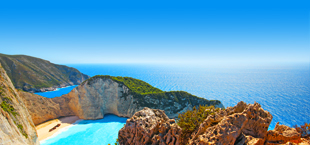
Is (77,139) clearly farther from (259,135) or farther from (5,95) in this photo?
(259,135)

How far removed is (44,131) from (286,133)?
5057 cm

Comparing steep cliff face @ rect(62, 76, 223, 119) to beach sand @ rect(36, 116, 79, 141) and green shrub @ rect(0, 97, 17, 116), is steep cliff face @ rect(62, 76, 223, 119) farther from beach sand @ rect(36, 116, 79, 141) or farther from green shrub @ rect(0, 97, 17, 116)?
green shrub @ rect(0, 97, 17, 116)

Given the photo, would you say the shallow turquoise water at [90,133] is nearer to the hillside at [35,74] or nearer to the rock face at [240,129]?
the rock face at [240,129]

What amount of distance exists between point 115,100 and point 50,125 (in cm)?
2002

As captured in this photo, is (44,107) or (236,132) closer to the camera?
(236,132)

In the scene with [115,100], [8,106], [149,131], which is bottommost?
[115,100]

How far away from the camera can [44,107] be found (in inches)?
1634

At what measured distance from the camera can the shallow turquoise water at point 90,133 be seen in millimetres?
32906

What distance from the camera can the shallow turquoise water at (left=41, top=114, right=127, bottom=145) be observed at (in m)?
32.9

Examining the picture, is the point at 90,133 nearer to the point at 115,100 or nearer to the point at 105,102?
the point at 105,102

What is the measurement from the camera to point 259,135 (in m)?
8.41

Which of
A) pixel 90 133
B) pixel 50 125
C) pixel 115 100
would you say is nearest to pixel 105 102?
pixel 115 100

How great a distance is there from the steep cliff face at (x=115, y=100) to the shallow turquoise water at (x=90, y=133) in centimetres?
327

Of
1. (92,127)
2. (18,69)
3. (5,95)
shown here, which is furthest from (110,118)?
(18,69)
